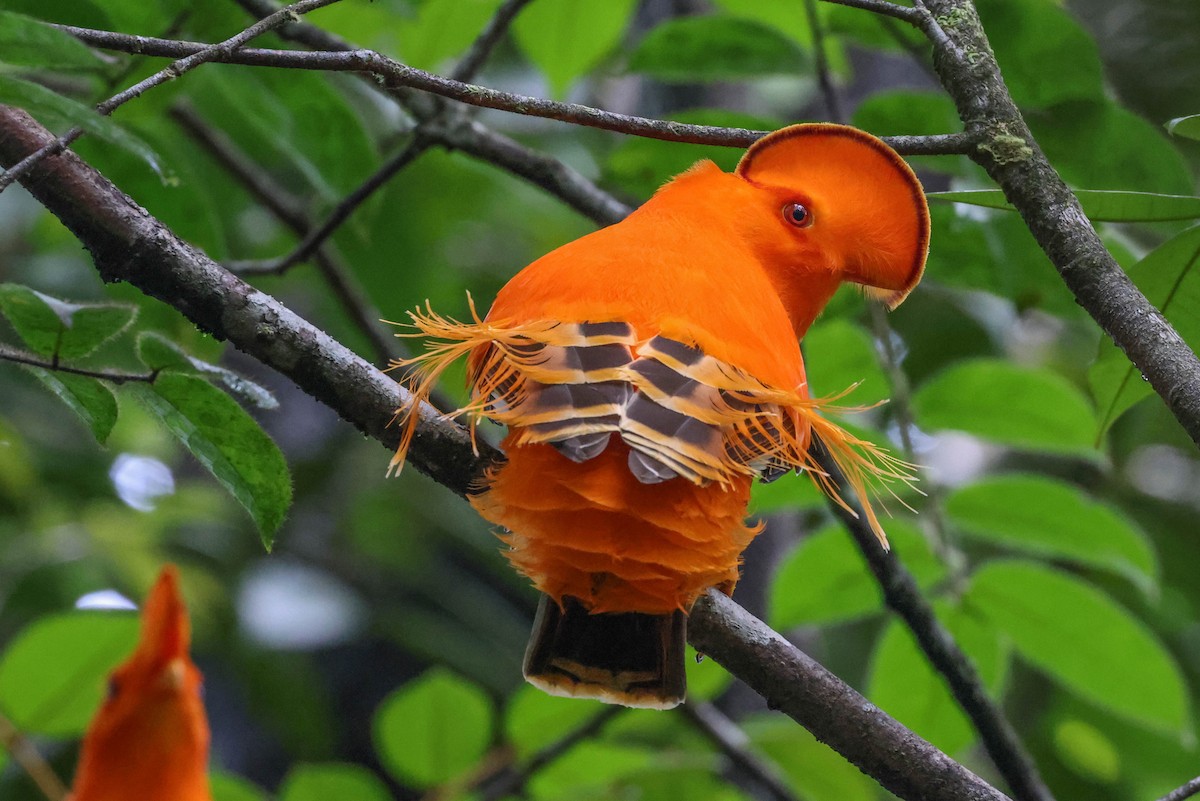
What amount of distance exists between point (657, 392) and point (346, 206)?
3.76 ft

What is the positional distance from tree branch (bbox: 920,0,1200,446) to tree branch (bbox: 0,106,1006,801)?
494 millimetres

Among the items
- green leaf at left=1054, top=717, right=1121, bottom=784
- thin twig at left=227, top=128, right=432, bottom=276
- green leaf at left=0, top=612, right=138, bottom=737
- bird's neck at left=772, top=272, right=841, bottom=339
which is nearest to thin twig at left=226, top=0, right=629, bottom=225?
thin twig at left=227, top=128, right=432, bottom=276

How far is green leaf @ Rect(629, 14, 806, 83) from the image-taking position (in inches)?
91.7

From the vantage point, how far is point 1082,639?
2.15 metres

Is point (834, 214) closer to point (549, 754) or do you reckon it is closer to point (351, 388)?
point (351, 388)

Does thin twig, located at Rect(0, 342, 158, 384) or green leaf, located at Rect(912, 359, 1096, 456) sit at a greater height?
green leaf, located at Rect(912, 359, 1096, 456)

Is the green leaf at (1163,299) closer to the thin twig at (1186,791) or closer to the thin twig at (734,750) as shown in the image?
the thin twig at (1186,791)

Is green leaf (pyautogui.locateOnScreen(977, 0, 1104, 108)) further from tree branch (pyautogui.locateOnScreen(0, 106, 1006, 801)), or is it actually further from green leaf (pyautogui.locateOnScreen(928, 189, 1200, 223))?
tree branch (pyautogui.locateOnScreen(0, 106, 1006, 801))

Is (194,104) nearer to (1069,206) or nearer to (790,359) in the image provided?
(790,359)

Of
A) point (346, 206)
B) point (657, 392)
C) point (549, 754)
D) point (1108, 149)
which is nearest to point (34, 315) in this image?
point (657, 392)

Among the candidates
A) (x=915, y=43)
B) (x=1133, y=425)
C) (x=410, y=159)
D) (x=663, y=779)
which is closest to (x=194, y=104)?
(x=410, y=159)

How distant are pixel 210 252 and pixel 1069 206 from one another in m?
1.40

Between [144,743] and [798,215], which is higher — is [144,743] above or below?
below

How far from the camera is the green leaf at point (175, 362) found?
1.34 meters
